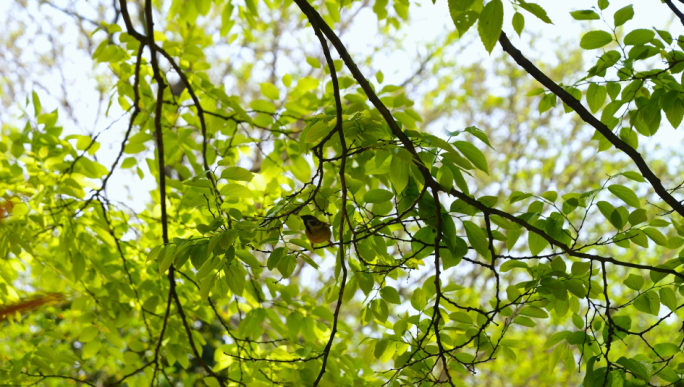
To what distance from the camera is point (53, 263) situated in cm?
202

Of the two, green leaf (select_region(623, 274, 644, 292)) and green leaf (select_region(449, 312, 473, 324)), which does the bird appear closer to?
green leaf (select_region(449, 312, 473, 324))

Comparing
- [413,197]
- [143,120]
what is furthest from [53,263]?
[413,197]

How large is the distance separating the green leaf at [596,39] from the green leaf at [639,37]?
4 cm

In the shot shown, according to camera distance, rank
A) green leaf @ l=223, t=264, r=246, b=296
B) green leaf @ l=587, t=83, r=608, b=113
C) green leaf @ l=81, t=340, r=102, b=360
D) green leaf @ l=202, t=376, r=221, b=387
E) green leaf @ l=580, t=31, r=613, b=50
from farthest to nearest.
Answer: green leaf @ l=81, t=340, r=102, b=360, green leaf @ l=202, t=376, r=221, b=387, green leaf @ l=587, t=83, r=608, b=113, green leaf @ l=580, t=31, r=613, b=50, green leaf @ l=223, t=264, r=246, b=296

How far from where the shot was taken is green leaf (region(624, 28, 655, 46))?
1.12 meters

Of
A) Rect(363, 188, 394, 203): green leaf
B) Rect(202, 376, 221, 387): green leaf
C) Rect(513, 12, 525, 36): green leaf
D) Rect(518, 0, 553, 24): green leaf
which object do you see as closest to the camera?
Rect(518, 0, 553, 24): green leaf

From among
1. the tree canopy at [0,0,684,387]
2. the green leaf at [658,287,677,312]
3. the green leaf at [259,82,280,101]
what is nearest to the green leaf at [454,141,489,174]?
the tree canopy at [0,0,684,387]

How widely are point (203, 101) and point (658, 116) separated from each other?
1.43 meters

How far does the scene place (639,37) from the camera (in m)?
1.12

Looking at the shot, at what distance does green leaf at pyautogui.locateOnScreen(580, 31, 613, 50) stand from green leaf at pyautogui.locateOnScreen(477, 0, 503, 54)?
586 millimetres

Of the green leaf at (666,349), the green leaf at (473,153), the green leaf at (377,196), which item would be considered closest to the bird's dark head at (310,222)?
the green leaf at (377,196)

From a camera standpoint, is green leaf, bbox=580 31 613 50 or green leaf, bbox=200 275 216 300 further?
green leaf, bbox=580 31 613 50

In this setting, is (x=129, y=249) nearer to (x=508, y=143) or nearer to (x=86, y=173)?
(x=86, y=173)

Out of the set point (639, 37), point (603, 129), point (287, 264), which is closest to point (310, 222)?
point (287, 264)
